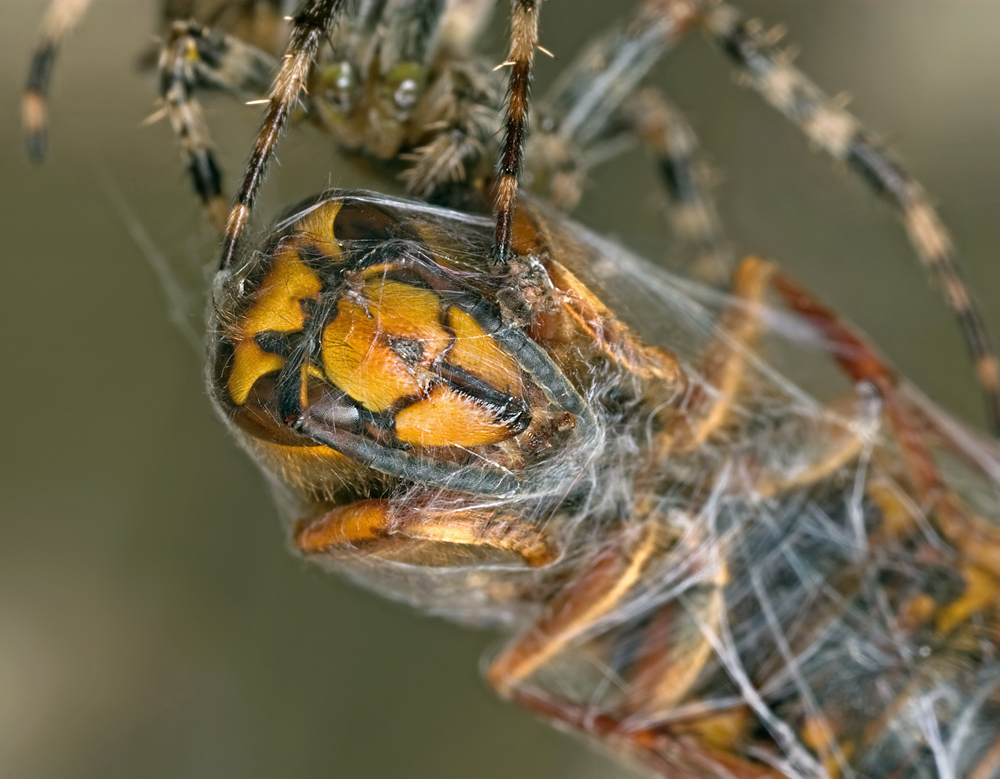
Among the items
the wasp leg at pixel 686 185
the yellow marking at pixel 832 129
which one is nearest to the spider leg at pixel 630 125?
the wasp leg at pixel 686 185

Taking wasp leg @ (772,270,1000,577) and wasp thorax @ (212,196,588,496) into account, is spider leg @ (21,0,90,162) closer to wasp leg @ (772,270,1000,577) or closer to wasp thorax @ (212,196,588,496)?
wasp thorax @ (212,196,588,496)

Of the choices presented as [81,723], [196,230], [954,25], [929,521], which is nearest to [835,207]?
[954,25]

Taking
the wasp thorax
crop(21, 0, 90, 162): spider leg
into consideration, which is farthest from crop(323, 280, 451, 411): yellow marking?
crop(21, 0, 90, 162): spider leg

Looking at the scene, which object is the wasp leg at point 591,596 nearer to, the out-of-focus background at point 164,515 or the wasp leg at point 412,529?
the wasp leg at point 412,529

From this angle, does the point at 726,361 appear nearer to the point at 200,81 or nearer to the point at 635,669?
Answer: the point at 635,669

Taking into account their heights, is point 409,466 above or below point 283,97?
below

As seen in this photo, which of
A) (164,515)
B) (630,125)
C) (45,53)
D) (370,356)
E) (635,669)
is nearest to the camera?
(370,356)

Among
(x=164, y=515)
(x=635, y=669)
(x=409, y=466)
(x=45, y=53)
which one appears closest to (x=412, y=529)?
(x=409, y=466)
